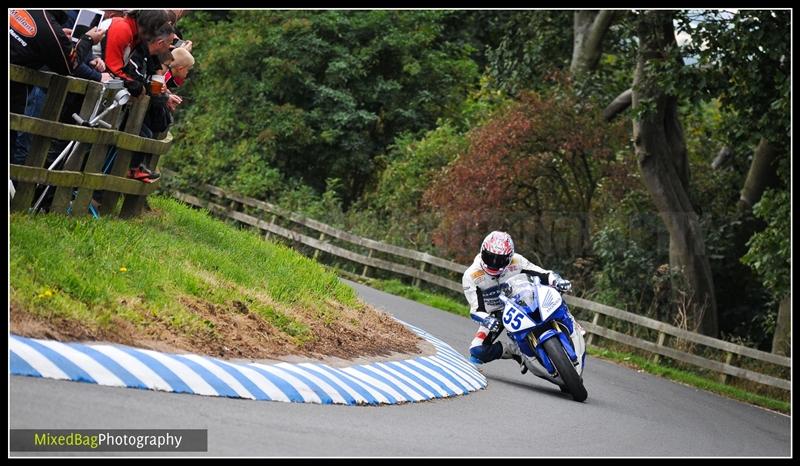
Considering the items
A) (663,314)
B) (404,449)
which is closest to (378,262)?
(663,314)

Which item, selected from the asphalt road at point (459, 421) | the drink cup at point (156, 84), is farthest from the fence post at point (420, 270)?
the drink cup at point (156, 84)

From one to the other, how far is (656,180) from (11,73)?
1664 cm

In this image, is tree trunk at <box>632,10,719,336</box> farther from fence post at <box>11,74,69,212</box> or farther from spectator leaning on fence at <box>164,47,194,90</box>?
fence post at <box>11,74,69,212</box>

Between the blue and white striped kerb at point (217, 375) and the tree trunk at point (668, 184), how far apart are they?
43.2ft

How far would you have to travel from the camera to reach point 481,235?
88.2 feet

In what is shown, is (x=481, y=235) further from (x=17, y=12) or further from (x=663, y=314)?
(x=17, y=12)

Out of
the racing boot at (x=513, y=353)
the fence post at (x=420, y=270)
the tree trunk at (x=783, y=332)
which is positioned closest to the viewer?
the racing boot at (x=513, y=353)

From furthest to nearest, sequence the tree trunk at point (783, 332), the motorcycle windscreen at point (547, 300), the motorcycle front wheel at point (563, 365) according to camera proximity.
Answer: the tree trunk at point (783, 332) < the motorcycle windscreen at point (547, 300) < the motorcycle front wheel at point (563, 365)

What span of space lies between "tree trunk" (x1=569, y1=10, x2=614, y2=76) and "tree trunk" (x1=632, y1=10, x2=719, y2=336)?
6.09 meters

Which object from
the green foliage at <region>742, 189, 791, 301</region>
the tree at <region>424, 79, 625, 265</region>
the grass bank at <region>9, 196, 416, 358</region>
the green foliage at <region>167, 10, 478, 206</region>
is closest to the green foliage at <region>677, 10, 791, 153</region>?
the green foliage at <region>742, 189, 791, 301</region>

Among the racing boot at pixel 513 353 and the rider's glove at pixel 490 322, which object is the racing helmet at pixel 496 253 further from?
the racing boot at pixel 513 353

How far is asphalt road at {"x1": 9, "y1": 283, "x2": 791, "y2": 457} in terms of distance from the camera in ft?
24.2

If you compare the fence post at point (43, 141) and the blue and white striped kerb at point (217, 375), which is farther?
the fence post at point (43, 141)

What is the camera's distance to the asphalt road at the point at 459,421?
737 centimetres
